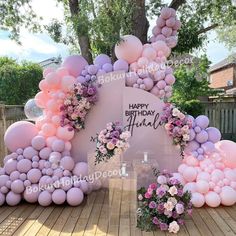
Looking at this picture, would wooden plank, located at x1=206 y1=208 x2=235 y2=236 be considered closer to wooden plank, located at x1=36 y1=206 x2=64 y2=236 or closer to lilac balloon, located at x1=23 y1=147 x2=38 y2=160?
wooden plank, located at x1=36 y1=206 x2=64 y2=236

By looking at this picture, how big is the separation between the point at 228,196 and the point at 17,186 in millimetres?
2389

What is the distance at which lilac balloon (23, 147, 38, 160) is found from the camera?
4.27 m

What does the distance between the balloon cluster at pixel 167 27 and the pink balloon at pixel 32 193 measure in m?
2.53

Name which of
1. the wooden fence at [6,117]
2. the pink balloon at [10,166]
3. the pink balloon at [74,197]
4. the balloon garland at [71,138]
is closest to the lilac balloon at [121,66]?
the balloon garland at [71,138]

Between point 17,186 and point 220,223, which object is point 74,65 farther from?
point 220,223

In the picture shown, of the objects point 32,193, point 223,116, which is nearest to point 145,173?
point 32,193

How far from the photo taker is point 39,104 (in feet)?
15.4

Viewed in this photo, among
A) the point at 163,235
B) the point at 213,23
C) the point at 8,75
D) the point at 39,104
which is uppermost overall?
the point at 213,23

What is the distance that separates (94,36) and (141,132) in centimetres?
141

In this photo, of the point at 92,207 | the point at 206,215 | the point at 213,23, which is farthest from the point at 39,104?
the point at 213,23

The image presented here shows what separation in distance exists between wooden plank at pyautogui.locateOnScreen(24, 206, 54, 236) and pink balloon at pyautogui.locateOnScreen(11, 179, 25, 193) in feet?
1.21

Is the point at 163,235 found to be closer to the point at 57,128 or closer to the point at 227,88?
the point at 57,128

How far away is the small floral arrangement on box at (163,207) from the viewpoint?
3.37 m

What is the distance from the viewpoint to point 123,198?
11.9 ft
